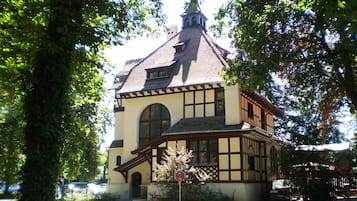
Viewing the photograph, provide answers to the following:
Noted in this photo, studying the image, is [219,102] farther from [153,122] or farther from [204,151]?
[153,122]

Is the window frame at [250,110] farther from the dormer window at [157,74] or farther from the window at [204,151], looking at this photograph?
the dormer window at [157,74]

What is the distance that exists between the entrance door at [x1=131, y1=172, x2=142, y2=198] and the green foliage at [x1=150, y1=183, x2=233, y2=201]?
590 centimetres

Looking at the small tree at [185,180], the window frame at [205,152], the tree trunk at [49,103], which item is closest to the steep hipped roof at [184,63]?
the window frame at [205,152]

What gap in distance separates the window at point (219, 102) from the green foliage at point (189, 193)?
17.9 ft

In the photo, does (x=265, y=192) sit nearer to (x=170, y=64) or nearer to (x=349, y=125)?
(x=170, y=64)

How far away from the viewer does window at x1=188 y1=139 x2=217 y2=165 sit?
979 inches

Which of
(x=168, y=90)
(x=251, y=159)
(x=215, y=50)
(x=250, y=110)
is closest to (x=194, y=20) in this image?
(x=215, y=50)

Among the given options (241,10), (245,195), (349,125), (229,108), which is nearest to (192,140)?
(229,108)

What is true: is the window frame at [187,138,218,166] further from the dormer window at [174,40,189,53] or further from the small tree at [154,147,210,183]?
the dormer window at [174,40,189,53]

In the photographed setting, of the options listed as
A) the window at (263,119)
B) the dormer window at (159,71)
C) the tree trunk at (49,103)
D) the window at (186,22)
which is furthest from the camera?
the window at (186,22)

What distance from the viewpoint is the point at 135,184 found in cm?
2991

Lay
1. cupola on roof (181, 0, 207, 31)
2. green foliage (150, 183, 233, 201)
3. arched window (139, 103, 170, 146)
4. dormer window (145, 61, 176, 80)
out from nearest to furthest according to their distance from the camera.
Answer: green foliage (150, 183, 233, 201), arched window (139, 103, 170, 146), dormer window (145, 61, 176, 80), cupola on roof (181, 0, 207, 31)

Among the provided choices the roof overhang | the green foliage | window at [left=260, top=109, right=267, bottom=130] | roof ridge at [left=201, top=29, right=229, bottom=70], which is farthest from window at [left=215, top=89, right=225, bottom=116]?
window at [left=260, top=109, right=267, bottom=130]

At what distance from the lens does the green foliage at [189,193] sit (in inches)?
873
